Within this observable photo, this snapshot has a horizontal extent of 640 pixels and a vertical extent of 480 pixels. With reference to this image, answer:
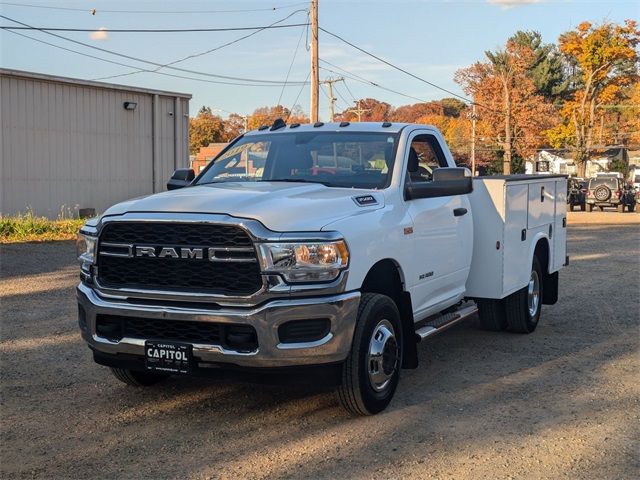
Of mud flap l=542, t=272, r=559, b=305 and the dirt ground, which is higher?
mud flap l=542, t=272, r=559, b=305

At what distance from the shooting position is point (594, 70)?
66.2m

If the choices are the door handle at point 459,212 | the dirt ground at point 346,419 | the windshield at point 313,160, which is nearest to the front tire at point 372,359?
the dirt ground at point 346,419

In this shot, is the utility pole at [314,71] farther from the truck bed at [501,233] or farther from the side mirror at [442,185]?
the side mirror at [442,185]

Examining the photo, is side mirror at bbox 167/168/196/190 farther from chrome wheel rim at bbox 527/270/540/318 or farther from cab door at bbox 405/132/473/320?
chrome wheel rim at bbox 527/270/540/318

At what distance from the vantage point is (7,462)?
15.2 feet

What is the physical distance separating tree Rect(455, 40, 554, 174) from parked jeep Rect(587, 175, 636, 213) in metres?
24.7

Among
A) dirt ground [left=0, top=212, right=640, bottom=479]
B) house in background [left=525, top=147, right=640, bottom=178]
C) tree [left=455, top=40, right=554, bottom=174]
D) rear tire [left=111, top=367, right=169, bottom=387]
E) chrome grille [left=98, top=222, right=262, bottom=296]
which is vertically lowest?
dirt ground [left=0, top=212, right=640, bottom=479]

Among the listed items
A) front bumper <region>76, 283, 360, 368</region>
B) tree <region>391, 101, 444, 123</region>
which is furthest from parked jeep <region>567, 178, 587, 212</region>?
tree <region>391, 101, 444, 123</region>

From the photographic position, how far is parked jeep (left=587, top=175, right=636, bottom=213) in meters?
37.1

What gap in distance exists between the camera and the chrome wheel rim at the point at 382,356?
535cm

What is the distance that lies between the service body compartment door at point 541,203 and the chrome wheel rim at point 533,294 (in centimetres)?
60

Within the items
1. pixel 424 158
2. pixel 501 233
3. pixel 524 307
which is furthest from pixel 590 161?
pixel 424 158

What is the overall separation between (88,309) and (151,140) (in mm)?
23390

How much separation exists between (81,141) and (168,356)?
2184 cm
